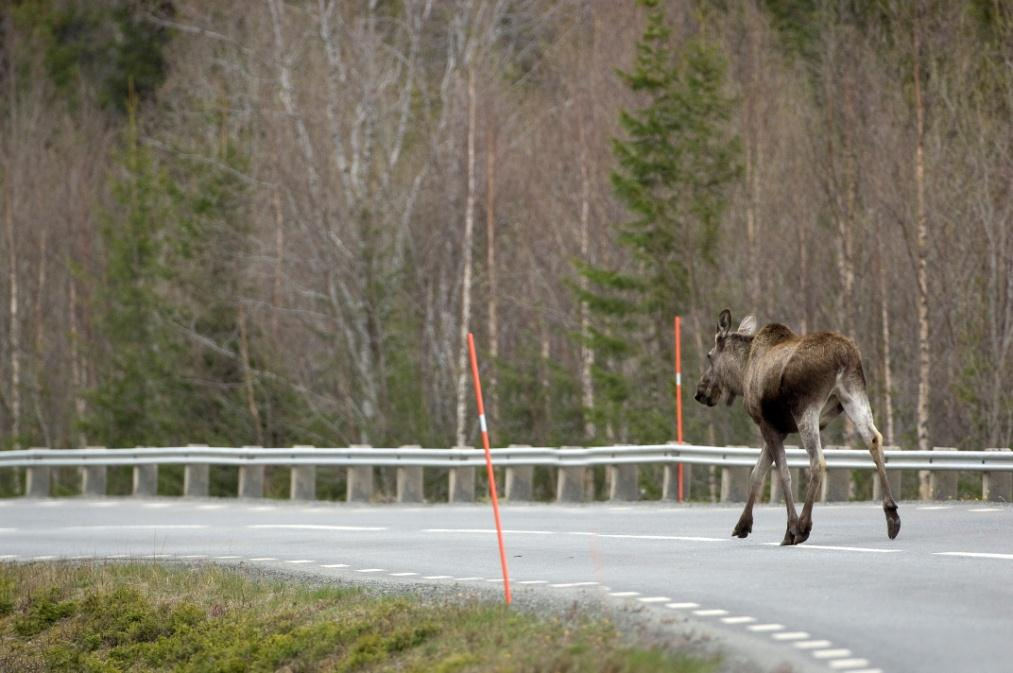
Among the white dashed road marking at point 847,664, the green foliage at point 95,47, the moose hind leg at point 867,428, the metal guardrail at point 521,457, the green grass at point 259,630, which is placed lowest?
the green grass at point 259,630

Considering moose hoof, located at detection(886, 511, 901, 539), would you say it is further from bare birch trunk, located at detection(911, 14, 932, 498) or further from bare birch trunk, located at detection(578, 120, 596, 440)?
bare birch trunk, located at detection(578, 120, 596, 440)

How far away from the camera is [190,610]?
622 inches

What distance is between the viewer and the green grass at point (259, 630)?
11633 mm

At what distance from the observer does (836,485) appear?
2277 cm

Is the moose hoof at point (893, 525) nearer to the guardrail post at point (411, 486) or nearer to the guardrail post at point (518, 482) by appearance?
the guardrail post at point (518, 482)

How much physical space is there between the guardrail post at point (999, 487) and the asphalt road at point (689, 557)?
106cm

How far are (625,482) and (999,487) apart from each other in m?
4.99

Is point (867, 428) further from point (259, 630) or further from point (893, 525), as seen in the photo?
point (259, 630)

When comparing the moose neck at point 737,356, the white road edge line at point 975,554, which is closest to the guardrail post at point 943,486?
the moose neck at point 737,356

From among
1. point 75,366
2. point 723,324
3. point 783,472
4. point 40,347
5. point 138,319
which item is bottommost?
point 783,472

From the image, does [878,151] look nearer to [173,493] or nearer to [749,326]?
[173,493]

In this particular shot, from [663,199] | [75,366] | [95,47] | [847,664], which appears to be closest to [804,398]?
[847,664]

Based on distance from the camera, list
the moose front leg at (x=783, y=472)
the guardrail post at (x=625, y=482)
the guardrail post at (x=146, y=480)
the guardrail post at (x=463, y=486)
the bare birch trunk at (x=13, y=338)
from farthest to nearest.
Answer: the bare birch trunk at (x=13, y=338), the guardrail post at (x=146, y=480), the guardrail post at (x=463, y=486), the guardrail post at (x=625, y=482), the moose front leg at (x=783, y=472)

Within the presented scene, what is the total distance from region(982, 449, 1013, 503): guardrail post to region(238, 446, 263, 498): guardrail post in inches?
420
